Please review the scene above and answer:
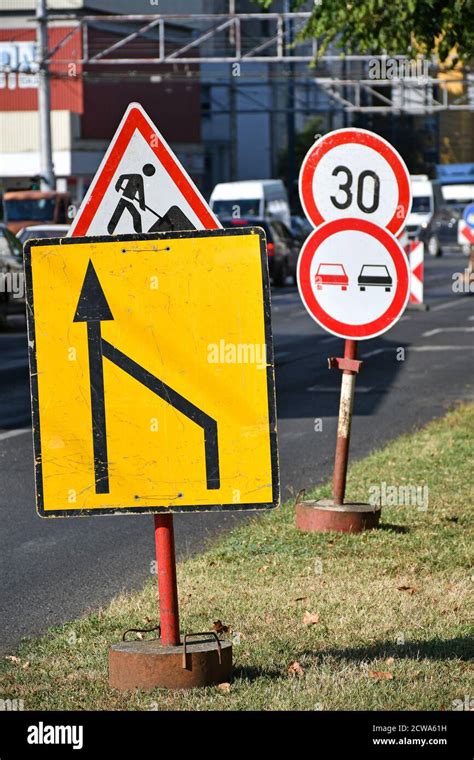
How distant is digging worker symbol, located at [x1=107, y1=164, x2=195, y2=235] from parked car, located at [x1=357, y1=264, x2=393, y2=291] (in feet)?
9.34

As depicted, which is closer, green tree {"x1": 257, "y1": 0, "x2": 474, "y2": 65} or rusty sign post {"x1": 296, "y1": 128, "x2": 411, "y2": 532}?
rusty sign post {"x1": 296, "y1": 128, "x2": 411, "y2": 532}

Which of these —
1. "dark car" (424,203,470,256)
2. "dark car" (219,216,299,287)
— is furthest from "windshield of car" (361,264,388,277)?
"dark car" (424,203,470,256)

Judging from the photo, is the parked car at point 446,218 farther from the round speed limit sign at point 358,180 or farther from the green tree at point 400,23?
the round speed limit sign at point 358,180

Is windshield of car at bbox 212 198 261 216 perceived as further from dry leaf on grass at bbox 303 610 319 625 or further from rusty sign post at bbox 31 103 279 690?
rusty sign post at bbox 31 103 279 690

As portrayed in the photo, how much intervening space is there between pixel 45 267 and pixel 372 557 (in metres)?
3.23

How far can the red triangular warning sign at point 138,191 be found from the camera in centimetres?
570

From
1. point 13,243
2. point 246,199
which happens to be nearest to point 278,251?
point 246,199

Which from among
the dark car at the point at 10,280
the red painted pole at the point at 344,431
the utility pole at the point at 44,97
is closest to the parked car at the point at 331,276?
the red painted pole at the point at 344,431

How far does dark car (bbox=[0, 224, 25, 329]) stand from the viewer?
2597 centimetres

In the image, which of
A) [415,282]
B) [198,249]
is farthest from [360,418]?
[415,282]

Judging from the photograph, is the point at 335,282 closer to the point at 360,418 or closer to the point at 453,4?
the point at 453,4

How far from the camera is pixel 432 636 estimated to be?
6410 mm

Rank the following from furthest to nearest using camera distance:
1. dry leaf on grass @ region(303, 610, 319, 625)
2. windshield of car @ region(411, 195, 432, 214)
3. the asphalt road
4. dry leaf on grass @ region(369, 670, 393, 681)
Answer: windshield of car @ region(411, 195, 432, 214) → the asphalt road → dry leaf on grass @ region(303, 610, 319, 625) → dry leaf on grass @ region(369, 670, 393, 681)

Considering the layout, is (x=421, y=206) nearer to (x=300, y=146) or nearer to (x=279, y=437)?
(x=300, y=146)
